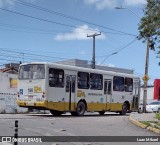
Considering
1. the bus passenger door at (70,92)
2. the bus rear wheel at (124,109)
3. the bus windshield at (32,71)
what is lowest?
the bus rear wheel at (124,109)

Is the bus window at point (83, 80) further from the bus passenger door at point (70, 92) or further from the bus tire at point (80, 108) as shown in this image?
the bus tire at point (80, 108)

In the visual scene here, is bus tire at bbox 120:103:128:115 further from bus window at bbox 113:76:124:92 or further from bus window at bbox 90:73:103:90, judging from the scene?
bus window at bbox 90:73:103:90

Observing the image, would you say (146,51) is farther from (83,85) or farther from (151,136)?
(151,136)

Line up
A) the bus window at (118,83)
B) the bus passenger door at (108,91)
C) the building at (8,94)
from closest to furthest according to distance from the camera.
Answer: the bus passenger door at (108,91) < the bus window at (118,83) < the building at (8,94)

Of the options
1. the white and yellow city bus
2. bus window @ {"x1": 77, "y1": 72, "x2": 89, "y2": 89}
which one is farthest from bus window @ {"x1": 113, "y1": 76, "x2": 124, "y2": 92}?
bus window @ {"x1": 77, "y1": 72, "x2": 89, "y2": 89}

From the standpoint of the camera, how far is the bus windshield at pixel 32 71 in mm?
24250

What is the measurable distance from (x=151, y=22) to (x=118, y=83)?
9.34 metres

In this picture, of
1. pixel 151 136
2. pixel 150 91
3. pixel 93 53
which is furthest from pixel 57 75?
pixel 150 91

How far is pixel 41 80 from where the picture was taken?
24.2 meters

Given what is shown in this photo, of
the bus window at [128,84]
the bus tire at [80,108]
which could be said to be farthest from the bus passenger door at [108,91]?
the bus tire at [80,108]

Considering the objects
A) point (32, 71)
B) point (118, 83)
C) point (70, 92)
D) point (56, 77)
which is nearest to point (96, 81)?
point (118, 83)

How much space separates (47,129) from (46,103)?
→ 773 centimetres

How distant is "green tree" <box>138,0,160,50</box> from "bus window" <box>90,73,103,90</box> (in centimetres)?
617

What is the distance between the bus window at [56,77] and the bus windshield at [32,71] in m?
0.53
